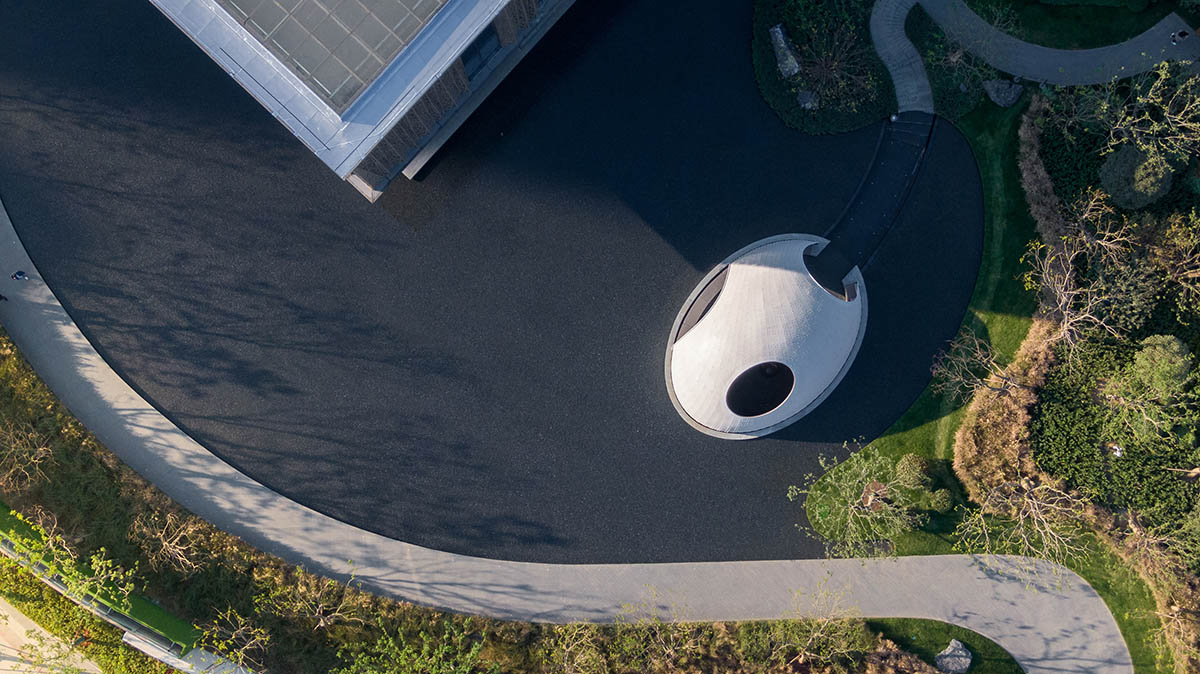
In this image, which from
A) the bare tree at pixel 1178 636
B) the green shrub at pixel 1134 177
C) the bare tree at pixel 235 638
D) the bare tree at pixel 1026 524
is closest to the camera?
the green shrub at pixel 1134 177

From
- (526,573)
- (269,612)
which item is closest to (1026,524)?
(526,573)

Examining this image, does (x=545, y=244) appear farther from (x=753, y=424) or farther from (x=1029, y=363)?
(x=1029, y=363)

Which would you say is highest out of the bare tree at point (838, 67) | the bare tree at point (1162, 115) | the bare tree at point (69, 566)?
the bare tree at point (1162, 115)

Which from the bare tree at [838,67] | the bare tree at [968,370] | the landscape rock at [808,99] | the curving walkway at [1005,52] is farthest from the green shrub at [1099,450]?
the landscape rock at [808,99]

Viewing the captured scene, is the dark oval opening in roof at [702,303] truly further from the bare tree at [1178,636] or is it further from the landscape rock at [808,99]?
the bare tree at [1178,636]

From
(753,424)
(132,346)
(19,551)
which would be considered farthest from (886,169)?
(19,551)

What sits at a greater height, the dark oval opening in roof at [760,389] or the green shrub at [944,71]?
the green shrub at [944,71]
